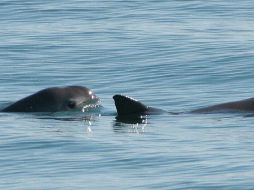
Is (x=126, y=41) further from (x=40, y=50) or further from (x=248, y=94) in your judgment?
(x=248, y=94)

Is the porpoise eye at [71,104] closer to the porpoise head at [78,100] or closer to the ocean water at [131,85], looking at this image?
the porpoise head at [78,100]

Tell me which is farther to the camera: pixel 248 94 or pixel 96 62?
pixel 96 62

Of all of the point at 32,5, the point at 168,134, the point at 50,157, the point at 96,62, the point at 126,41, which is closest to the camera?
the point at 50,157

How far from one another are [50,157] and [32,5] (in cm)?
1920

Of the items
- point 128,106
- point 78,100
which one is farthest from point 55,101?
point 128,106

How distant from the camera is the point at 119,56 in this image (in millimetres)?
28141

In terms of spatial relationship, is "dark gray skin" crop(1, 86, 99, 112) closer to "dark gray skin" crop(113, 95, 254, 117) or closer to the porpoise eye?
the porpoise eye

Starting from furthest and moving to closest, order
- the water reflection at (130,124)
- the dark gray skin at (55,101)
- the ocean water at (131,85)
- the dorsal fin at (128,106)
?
the dark gray skin at (55,101)
the dorsal fin at (128,106)
the water reflection at (130,124)
the ocean water at (131,85)

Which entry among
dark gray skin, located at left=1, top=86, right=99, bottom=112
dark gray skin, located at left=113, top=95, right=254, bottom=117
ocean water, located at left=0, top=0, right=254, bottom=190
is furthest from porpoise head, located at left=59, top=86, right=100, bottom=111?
dark gray skin, located at left=113, top=95, right=254, bottom=117

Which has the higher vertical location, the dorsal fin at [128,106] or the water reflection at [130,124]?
the dorsal fin at [128,106]

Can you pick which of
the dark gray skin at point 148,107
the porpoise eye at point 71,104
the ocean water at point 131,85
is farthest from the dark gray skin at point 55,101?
the dark gray skin at point 148,107

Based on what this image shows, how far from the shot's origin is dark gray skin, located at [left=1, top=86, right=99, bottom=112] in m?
21.9

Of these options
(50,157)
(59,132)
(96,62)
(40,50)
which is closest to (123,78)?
(96,62)

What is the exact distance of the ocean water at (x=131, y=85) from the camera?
658 inches
